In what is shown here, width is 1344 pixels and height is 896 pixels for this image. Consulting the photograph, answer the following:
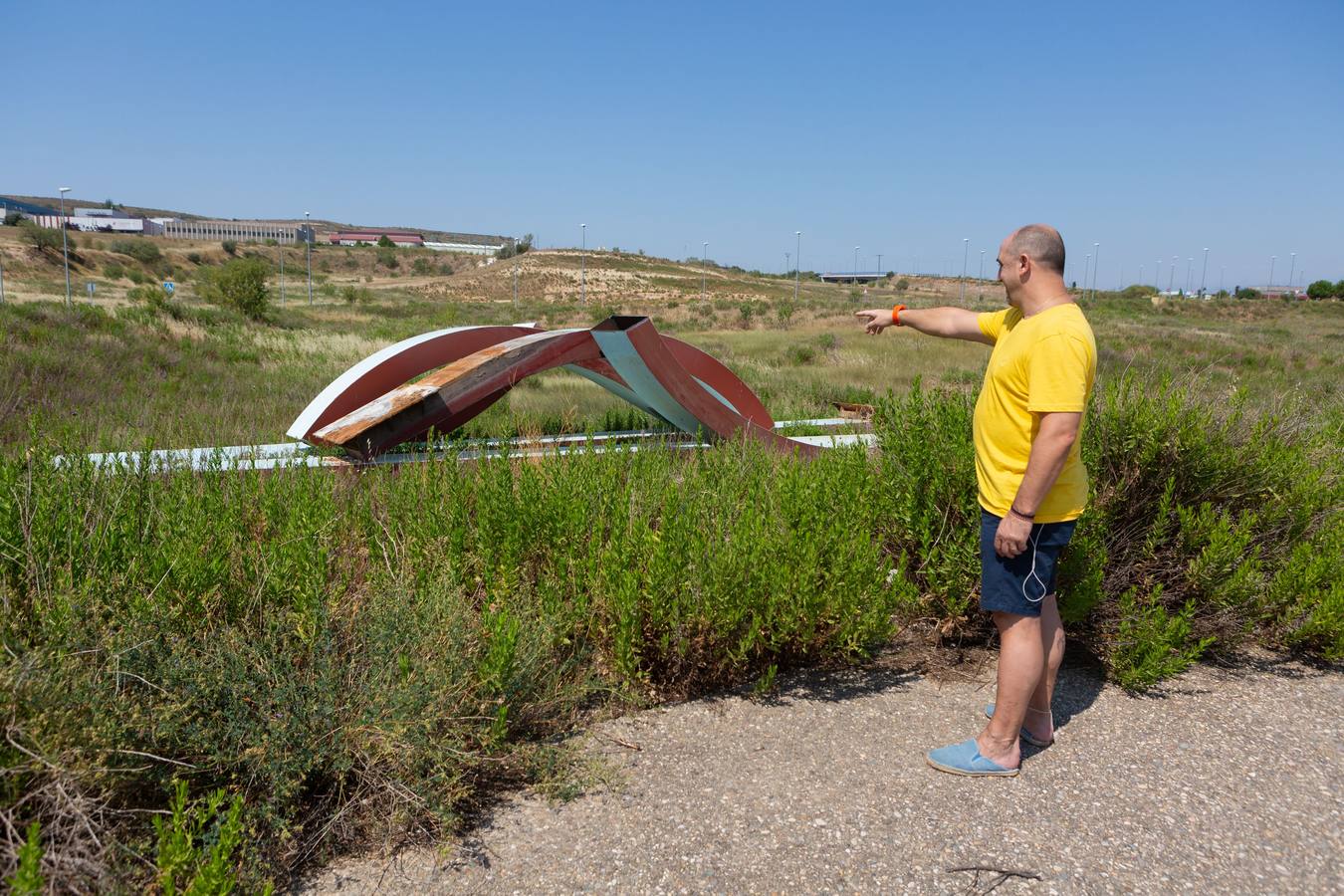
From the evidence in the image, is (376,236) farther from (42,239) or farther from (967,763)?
(967,763)

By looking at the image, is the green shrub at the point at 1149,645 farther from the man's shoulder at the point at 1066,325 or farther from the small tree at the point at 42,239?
the small tree at the point at 42,239

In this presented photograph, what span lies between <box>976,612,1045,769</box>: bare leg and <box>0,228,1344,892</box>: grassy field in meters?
0.64

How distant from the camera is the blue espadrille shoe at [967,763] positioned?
3102mm

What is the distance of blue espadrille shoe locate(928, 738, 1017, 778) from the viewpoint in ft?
10.2

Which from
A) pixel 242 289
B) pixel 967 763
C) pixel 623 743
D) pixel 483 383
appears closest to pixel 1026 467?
pixel 967 763

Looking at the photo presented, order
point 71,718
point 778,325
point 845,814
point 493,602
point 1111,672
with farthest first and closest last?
point 778,325 < point 1111,672 < point 493,602 < point 845,814 < point 71,718

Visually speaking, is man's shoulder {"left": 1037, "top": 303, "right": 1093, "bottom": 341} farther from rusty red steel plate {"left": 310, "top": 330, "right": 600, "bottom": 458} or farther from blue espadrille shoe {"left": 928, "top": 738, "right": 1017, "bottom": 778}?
rusty red steel plate {"left": 310, "top": 330, "right": 600, "bottom": 458}

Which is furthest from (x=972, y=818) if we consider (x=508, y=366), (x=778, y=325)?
(x=778, y=325)

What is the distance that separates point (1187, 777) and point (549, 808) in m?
2.23

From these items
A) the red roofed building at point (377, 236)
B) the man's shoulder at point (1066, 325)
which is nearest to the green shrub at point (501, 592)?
the man's shoulder at point (1066, 325)

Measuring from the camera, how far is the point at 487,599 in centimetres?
356

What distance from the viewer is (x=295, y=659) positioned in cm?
301

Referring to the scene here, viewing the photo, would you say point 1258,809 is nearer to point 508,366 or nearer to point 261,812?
point 261,812

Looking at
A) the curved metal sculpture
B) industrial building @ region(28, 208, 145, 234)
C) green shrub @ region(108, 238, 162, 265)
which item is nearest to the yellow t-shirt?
the curved metal sculpture
